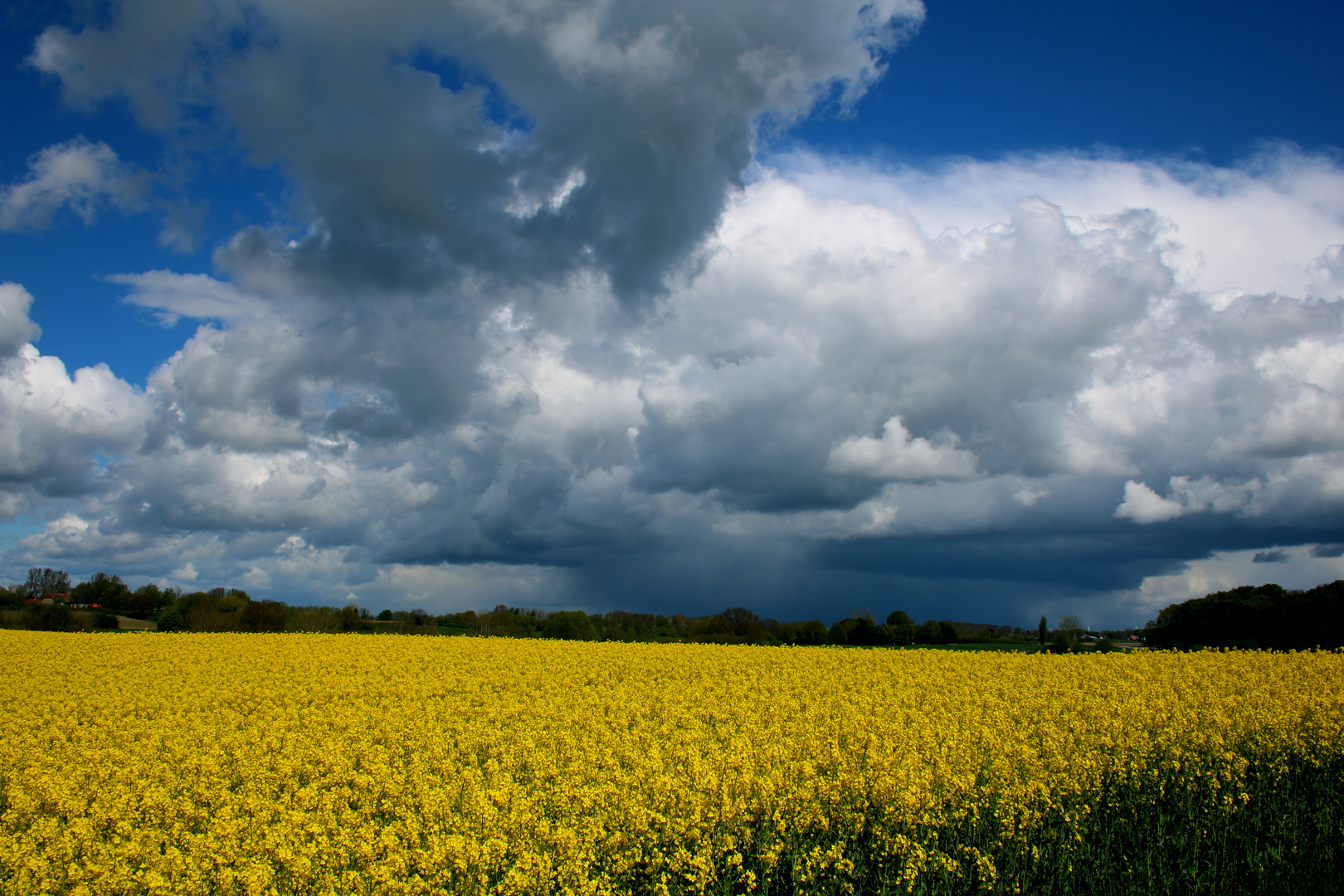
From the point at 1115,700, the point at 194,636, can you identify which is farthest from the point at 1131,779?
the point at 194,636

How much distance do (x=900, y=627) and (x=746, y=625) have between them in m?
14.2

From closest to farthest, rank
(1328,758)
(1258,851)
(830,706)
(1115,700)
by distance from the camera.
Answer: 1. (1258,851)
2. (1328,758)
3. (830,706)
4. (1115,700)

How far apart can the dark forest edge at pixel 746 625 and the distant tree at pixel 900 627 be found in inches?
4.3

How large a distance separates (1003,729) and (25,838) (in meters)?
16.4

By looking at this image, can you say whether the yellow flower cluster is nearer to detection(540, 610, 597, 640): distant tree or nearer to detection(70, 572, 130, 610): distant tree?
detection(540, 610, 597, 640): distant tree

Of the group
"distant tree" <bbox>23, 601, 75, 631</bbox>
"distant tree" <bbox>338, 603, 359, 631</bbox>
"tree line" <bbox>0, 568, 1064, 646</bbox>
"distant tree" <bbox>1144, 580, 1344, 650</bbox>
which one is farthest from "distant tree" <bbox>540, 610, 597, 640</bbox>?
"distant tree" <bbox>1144, 580, 1344, 650</bbox>

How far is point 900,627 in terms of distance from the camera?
208 feet

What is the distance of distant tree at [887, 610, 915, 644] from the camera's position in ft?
198

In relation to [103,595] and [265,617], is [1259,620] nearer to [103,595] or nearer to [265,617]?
[265,617]

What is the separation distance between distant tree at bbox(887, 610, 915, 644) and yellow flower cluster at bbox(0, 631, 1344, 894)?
123ft

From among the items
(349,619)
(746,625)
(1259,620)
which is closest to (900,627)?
(746,625)

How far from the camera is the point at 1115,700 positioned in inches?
747

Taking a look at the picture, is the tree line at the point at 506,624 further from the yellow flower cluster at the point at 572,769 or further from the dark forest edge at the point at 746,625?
the yellow flower cluster at the point at 572,769

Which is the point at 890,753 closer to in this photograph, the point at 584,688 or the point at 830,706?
the point at 830,706
